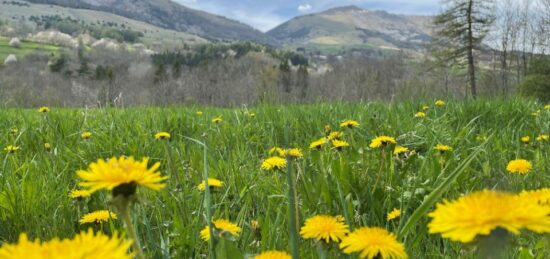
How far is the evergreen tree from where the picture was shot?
33.5 metres

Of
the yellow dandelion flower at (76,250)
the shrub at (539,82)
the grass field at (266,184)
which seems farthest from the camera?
the shrub at (539,82)

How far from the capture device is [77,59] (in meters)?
98.8

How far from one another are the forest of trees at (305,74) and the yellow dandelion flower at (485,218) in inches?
177

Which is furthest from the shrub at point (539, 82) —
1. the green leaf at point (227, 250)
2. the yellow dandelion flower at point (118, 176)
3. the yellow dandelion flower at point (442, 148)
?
the yellow dandelion flower at point (118, 176)

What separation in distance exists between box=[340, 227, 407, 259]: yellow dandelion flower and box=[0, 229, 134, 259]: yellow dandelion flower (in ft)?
1.39

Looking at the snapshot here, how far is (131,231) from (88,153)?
8.73 feet

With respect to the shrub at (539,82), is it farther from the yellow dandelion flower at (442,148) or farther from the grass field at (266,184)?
the yellow dandelion flower at (442,148)

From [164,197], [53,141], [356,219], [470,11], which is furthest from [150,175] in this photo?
[470,11]

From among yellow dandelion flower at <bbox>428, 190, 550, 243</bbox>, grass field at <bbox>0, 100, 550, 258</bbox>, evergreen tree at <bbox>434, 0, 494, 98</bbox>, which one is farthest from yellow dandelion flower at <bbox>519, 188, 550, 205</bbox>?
evergreen tree at <bbox>434, 0, 494, 98</bbox>

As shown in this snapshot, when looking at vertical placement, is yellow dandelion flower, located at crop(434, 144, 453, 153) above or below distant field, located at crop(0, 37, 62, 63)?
below

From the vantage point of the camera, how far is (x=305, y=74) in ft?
249

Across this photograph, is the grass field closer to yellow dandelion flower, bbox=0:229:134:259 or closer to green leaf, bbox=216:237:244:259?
green leaf, bbox=216:237:244:259

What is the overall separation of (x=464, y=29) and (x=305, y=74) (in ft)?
141

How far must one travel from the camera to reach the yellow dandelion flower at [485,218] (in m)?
0.57
